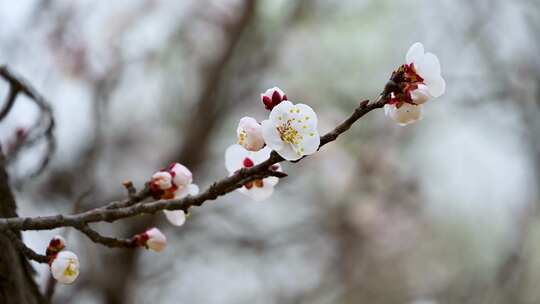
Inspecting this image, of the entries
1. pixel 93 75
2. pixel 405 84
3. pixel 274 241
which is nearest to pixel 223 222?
pixel 274 241

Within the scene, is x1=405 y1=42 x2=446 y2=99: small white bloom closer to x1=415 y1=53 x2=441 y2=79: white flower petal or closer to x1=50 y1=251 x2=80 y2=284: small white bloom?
x1=415 y1=53 x2=441 y2=79: white flower petal

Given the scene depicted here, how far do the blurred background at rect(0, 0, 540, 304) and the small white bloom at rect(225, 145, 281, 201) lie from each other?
4.46 feet

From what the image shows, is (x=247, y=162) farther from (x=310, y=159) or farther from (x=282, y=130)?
(x=310, y=159)

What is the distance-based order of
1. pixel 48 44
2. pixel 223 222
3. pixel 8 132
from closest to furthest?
pixel 8 132 → pixel 48 44 → pixel 223 222

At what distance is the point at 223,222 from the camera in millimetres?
3289

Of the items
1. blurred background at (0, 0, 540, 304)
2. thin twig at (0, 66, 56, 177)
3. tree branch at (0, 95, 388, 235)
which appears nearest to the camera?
tree branch at (0, 95, 388, 235)

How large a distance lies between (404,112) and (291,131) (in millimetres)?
134

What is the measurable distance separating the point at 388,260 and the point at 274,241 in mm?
796

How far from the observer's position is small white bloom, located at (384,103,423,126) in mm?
698

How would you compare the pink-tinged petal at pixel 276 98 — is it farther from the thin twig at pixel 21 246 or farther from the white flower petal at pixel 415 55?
the thin twig at pixel 21 246

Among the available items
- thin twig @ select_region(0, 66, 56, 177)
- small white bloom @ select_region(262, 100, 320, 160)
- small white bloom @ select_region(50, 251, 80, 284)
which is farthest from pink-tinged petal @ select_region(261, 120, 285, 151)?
thin twig @ select_region(0, 66, 56, 177)

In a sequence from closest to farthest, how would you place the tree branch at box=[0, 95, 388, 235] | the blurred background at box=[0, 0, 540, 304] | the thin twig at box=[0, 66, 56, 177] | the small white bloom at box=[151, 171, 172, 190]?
the tree branch at box=[0, 95, 388, 235], the small white bloom at box=[151, 171, 172, 190], the thin twig at box=[0, 66, 56, 177], the blurred background at box=[0, 0, 540, 304]

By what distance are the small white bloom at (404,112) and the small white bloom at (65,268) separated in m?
0.38

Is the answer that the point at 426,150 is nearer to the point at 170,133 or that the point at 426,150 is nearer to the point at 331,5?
the point at 331,5
